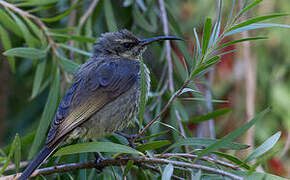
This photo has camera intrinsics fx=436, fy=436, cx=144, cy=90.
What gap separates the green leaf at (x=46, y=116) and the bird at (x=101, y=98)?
0.06m

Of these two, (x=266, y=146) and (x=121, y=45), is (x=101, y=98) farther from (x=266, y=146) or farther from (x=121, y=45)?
(x=266, y=146)

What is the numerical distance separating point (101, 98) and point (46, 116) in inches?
18.3

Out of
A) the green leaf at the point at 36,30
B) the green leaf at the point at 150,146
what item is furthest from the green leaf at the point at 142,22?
the green leaf at the point at 150,146

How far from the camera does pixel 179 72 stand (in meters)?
3.97

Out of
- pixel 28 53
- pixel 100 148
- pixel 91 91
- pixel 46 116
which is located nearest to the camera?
pixel 100 148

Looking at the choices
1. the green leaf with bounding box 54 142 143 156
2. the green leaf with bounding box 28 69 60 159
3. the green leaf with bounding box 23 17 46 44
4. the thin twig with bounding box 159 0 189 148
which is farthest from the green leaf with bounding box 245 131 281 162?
the green leaf with bounding box 23 17 46 44

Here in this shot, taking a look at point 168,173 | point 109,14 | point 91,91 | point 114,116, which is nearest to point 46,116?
point 91,91

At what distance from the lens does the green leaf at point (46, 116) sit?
3166 mm

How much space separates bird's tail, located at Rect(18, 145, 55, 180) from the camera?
8.69 ft

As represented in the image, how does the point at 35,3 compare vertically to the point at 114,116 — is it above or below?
above

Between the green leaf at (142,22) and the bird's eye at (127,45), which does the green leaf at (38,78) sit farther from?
the green leaf at (142,22)

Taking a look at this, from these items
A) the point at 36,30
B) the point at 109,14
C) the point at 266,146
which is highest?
the point at 109,14

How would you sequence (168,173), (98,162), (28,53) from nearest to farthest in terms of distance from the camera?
(168,173) < (98,162) < (28,53)

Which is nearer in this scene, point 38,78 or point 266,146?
point 266,146
